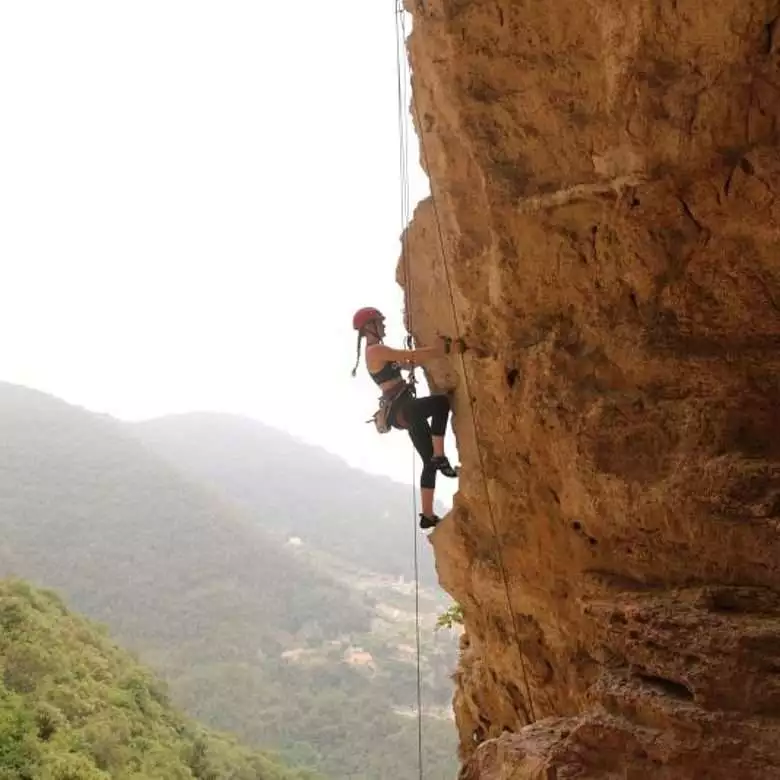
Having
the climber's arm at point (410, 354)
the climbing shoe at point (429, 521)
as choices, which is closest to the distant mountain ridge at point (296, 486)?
the climbing shoe at point (429, 521)

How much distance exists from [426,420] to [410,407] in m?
0.18

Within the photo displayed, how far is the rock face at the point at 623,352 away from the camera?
359 cm

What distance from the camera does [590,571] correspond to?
472 centimetres

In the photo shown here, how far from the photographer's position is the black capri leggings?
651 cm

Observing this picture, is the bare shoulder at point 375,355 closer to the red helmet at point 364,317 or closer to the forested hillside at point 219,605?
the red helmet at point 364,317

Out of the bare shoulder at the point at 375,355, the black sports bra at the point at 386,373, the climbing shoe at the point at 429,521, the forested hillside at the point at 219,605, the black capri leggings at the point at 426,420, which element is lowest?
the forested hillside at the point at 219,605

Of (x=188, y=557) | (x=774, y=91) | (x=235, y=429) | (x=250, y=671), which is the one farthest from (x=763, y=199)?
(x=235, y=429)

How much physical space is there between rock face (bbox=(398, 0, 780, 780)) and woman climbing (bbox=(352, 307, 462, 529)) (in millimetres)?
808

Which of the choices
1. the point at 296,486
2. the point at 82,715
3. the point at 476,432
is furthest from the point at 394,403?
the point at 296,486

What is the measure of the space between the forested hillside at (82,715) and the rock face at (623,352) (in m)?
13.8

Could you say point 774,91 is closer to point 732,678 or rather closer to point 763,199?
point 763,199

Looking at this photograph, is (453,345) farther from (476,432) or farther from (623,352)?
(623,352)

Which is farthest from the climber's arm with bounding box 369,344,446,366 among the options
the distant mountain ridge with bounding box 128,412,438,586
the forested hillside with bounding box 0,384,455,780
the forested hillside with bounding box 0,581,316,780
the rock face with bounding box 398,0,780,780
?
the distant mountain ridge with bounding box 128,412,438,586

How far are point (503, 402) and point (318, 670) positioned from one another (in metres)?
51.2
